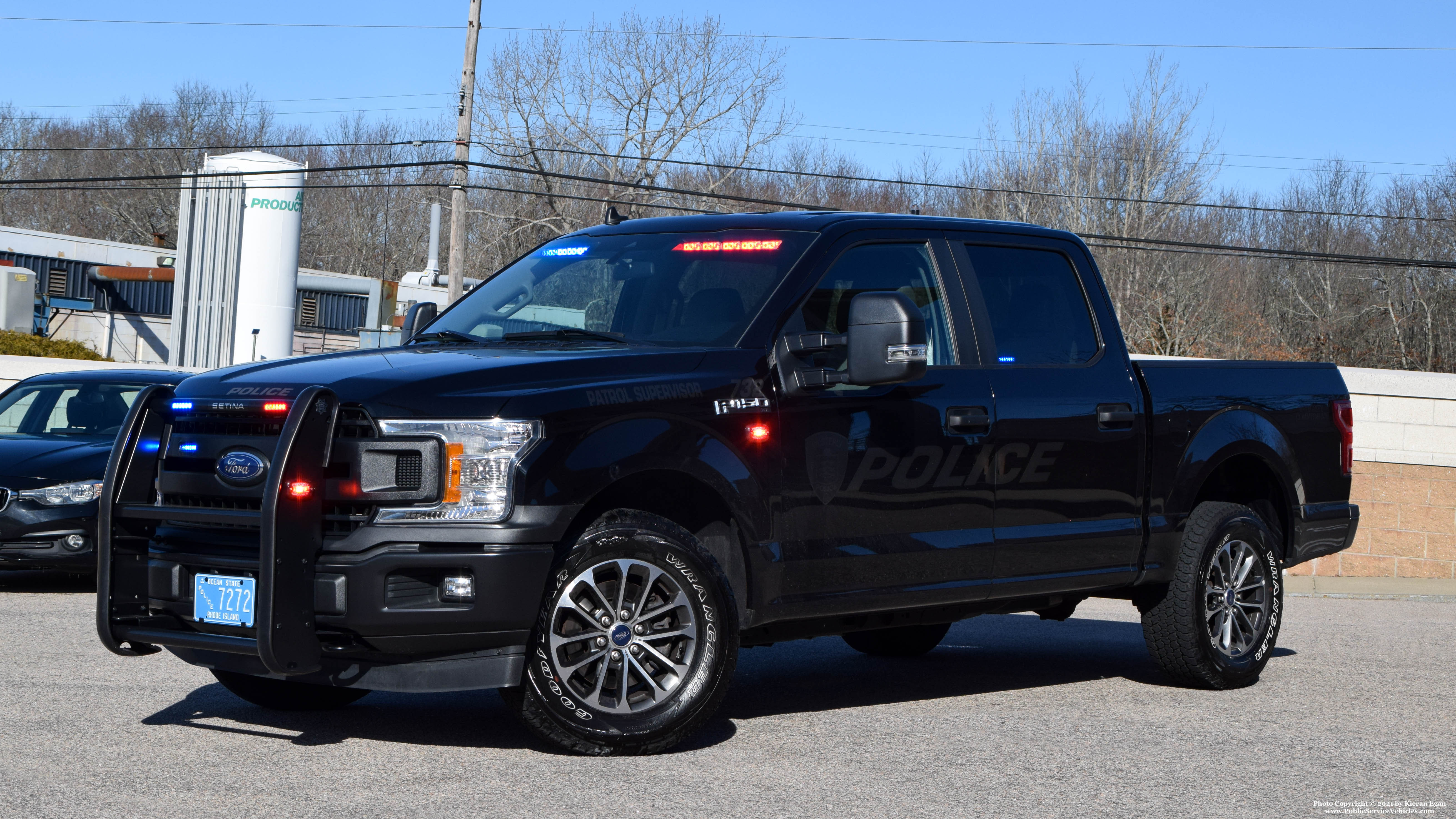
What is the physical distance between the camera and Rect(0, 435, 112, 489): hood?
1035cm

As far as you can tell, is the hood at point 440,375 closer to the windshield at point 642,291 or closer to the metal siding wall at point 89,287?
the windshield at point 642,291

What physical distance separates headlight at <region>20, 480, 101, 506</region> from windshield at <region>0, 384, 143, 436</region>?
1.14 meters

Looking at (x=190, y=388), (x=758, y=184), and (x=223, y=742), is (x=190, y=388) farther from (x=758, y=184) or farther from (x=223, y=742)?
(x=758, y=184)

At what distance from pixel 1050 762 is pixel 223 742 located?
3.07 m

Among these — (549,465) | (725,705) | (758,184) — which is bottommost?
(725,705)

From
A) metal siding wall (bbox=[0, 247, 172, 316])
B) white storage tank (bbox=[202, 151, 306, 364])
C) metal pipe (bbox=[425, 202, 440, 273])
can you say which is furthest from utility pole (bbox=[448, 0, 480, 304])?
metal siding wall (bbox=[0, 247, 172, 316])

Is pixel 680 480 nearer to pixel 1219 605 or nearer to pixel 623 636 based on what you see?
pixel 623 636

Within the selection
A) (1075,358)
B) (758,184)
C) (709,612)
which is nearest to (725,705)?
(709,612)

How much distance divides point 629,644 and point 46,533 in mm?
6547

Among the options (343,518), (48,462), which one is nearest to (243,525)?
(343,518)

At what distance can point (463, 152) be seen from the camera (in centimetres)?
2739

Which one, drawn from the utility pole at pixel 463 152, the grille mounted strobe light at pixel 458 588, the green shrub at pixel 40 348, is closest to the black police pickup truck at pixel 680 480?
the grille mounted strobe light at pixel 458 588

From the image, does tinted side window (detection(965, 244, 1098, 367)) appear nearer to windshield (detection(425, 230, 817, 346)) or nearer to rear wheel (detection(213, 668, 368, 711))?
windshield (detection(425, 230, 817, 346))

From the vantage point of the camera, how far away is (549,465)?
5.04m
